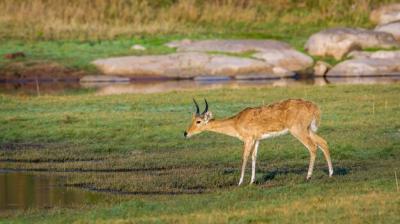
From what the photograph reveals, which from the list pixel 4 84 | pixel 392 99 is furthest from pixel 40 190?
pixel 4 84

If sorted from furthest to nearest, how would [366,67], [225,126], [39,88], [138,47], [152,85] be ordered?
[138,47], [366,67], [152,85], [39,88], [225,126]

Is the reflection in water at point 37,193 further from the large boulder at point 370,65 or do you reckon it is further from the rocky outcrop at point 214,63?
the large boulder at point 370,65

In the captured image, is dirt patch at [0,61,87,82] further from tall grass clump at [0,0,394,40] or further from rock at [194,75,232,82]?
rock at [194,75,232,82]

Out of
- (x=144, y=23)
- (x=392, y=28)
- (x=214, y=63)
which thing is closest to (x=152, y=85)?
(x=214, y=63)

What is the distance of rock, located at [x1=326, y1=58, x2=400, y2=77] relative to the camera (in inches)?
1390

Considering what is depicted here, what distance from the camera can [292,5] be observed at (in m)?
47.2

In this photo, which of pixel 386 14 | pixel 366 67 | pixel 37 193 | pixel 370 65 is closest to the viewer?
pixel 37 193

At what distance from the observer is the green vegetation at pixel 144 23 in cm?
3774

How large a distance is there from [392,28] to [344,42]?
342 cm

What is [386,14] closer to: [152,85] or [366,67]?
[366,67]

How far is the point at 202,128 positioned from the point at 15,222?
460cm

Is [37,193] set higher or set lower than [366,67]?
higher

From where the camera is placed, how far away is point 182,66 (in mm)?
35906

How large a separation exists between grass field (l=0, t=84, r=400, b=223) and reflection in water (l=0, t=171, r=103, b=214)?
45cm
